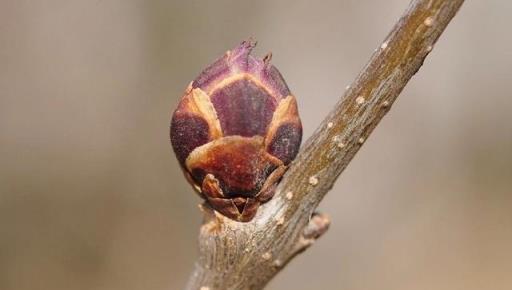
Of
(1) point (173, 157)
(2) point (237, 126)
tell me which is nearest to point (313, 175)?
(2) point (237, 126)

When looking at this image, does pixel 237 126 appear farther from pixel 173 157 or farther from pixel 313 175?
pixel 173 157

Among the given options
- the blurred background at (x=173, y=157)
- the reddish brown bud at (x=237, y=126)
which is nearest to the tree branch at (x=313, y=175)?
the reddish brown bud at (x=237, y=126)

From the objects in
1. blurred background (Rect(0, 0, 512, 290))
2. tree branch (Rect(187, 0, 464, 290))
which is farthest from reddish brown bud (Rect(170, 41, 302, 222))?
blurred background (Rect(0, 0, 512, 290))

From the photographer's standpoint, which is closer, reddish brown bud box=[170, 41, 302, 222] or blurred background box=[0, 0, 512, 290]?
reddish brown bud box=[170, 41, 302, 222]

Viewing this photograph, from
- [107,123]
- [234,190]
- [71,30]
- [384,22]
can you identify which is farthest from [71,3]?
[234,190]

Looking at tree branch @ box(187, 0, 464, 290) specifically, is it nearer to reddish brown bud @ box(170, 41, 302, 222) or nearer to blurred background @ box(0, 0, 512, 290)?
reddish brown bud @ box(170, 41, 302, 222)

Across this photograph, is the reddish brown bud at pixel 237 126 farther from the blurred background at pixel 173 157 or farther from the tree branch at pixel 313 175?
the blurred background at pixel 173 157
